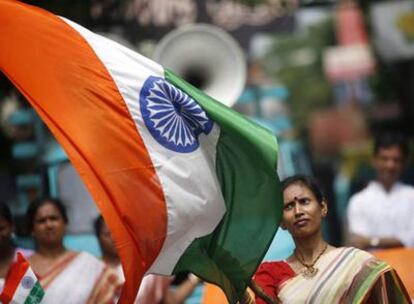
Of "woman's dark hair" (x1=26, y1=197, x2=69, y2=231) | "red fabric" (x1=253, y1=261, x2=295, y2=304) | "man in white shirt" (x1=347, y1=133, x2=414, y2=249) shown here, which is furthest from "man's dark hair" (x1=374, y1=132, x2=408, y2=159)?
"red fabric" (x1=253, y1=261, x2=295, y2=304)

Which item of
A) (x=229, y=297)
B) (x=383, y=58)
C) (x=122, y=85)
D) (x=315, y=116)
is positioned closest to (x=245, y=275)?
(x=229, y=297)

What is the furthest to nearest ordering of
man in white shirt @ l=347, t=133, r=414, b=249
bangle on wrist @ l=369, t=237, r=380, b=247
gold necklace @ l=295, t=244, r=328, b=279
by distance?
man in white shirt @ l=347, t=133, r=414, b=249 < bangle on wrist @ l=369, t=237, r=380, b=247 < gold necklace @ l=295, t=244, r=328, b=279

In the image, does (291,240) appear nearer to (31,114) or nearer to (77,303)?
(77,303)

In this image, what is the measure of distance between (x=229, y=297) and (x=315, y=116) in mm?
12165

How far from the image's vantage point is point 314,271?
7.43 metres

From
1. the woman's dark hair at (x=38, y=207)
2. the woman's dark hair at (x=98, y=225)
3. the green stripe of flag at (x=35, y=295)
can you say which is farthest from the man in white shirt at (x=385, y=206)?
the green stripe of flag at (x=35, y=295)

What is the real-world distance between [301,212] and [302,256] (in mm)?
214

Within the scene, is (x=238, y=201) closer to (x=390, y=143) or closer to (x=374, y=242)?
(x=374, y=242)

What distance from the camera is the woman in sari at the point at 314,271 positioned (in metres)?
7.31

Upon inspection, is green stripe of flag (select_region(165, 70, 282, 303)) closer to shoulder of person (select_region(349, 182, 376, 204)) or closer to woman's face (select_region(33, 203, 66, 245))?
woman's face (select_region(33, 203, 66, 245))

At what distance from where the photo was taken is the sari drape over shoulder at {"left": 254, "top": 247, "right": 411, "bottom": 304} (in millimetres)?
7293

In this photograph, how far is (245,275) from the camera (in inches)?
291

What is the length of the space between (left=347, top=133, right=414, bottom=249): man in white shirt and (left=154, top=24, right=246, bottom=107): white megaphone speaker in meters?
3.32

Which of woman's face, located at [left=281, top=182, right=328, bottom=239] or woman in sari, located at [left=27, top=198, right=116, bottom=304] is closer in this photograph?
woman's face, located at [left=281, top=182, right=328, bottom=239]
